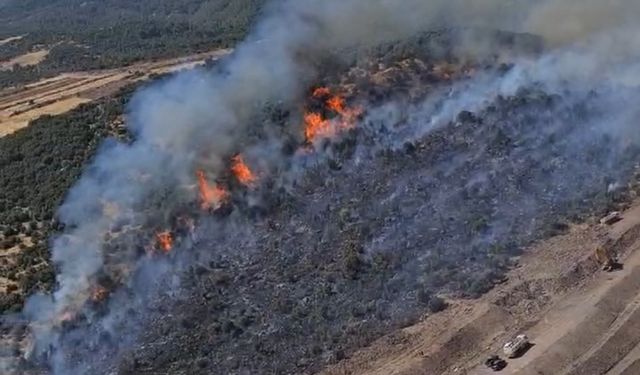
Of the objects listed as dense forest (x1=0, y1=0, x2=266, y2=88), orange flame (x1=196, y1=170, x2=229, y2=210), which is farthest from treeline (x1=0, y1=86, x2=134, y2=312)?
dense forest (x1=0, y1=0, x2=266, y2=88)

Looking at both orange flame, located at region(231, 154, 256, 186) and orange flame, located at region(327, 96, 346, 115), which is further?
orange flame, located at region(327, 96, 346, 115)

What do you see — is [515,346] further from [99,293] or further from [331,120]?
[331,120]

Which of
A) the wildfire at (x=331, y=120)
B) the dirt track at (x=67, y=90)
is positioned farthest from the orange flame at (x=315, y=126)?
the dirt track at (x=67, y=90)

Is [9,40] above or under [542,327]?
above

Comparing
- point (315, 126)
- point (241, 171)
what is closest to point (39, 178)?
point (241, 171)

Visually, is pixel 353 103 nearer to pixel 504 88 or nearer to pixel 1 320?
pixel 504 88

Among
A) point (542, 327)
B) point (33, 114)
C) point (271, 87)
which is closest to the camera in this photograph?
point (542, 327)

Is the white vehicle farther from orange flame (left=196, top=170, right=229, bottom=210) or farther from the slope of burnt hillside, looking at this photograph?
orange flame (left=196, top=170, right=229, bottom=210)

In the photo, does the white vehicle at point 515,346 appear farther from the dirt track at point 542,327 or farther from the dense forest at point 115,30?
the dense forest at point 115,30
